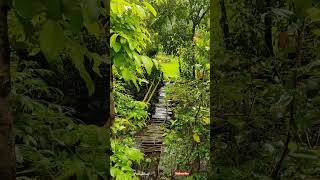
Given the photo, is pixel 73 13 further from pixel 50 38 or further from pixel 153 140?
pixel 153 140

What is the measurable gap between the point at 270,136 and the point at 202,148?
6.56 feet

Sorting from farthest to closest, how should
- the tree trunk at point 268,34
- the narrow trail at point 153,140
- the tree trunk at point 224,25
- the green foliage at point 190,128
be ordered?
the narrow trail at point 153,140, the green foliage at point 190,128, the tree trunk at point 224,25, the tree trunk at point 268,34

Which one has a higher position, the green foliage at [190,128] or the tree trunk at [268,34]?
the tree trunk at [268,34]

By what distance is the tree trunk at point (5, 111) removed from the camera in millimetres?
269

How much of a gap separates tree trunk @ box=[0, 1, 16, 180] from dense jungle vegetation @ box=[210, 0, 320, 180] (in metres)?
0.52

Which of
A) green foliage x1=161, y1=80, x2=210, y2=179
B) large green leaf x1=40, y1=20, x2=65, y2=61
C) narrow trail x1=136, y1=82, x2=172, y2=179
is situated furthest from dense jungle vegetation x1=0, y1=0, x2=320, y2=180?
narrow trail x1=136, y1=82, x2=172, y2=179

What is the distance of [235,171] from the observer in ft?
3.63

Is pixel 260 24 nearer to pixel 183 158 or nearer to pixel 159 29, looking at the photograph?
pixel 183 158

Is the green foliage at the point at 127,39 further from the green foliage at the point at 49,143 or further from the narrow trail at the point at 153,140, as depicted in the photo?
the narrow trail at the point at 153,140

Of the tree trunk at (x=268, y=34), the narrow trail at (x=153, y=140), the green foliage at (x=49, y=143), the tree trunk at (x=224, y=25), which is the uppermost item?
the tree trunk at (x=224, y=25)

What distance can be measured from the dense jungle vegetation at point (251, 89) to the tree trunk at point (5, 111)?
524 millimetres

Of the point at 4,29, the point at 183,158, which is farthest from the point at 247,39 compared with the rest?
the point at 183,158

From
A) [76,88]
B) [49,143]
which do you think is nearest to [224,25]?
[76,88]

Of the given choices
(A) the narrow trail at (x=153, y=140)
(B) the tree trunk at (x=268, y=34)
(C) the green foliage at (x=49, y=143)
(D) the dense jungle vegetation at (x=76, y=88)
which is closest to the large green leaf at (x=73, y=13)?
(D) the dense jungle vegetation at (x=76, y=88)
